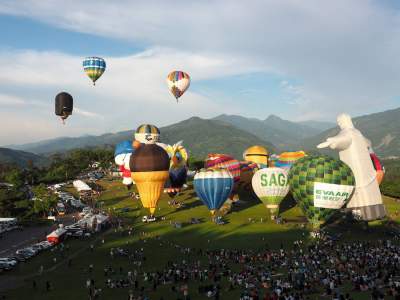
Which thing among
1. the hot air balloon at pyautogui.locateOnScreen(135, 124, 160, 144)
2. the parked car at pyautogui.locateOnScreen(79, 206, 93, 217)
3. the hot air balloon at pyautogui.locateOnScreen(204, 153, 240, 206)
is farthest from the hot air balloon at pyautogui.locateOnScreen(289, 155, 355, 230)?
the parked car at pyautogui.locateOnScreen(79, 206, 93, 217)

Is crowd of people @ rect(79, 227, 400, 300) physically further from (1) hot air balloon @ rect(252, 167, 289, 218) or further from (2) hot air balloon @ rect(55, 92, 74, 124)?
(2) hot air balloon @ rect(55, 92, 74, 124)

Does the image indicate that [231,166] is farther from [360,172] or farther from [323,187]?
[323,187]

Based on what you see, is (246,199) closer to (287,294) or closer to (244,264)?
(244,264)

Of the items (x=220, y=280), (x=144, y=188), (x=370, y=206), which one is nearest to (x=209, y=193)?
(x=144, y=188)

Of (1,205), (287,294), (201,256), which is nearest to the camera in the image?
(287,294)

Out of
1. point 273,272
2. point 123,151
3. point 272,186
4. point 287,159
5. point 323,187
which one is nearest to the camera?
point 273,272

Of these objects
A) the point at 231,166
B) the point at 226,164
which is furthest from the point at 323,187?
the point at 226,164
